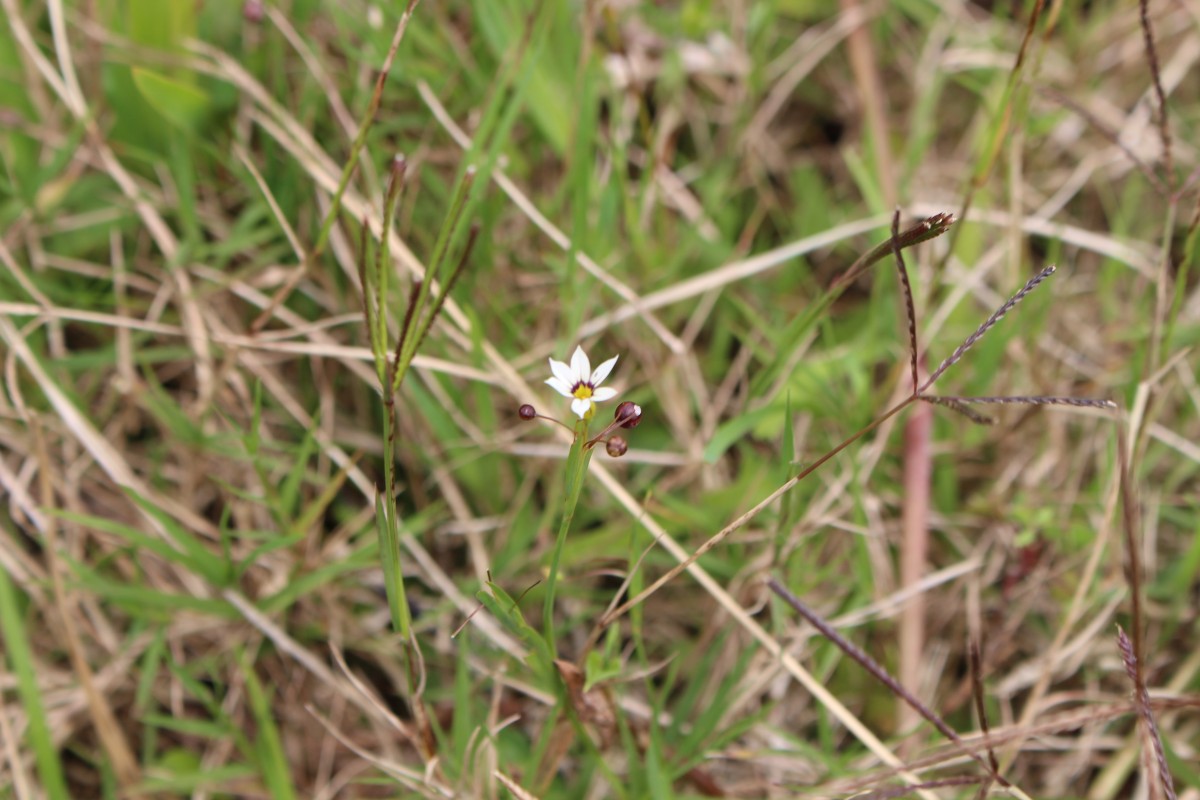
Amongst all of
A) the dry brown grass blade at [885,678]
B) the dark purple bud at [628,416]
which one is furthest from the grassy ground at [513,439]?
the dark purple bud at [628,416]

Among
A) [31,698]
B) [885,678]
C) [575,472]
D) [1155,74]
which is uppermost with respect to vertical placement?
[1155,74]

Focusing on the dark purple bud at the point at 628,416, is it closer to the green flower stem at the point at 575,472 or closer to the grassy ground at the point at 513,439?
the green flower stem at the point at 575,472

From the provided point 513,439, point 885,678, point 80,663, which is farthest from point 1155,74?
point 80,663

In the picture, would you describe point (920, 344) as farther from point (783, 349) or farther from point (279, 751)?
point (279, 751)

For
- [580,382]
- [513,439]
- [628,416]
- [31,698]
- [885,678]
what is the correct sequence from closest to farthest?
[628,416] → [580,382] → [885,678] → [31,698] → [513,439]

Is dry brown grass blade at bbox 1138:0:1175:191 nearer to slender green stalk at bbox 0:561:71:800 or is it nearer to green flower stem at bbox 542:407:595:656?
green flower stem at bbox 542:407:595:656

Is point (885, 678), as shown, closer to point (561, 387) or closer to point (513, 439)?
point (561, 387)
